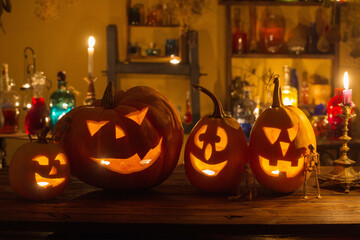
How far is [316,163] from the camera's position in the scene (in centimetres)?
100

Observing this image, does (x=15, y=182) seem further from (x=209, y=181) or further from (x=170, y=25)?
(x=170, y=25)

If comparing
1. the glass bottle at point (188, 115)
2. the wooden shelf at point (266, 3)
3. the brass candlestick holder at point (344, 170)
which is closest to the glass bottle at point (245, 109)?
the glass bottle at point (188, 115)

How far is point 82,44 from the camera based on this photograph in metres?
3.90

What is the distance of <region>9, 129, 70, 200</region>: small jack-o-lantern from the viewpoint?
94 cm

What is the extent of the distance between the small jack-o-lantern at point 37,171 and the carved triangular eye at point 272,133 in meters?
0.51

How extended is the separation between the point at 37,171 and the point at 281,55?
3.12 m

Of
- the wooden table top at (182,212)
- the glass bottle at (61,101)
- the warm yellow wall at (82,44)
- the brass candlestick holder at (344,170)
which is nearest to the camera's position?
the wooden table top at (182,212)

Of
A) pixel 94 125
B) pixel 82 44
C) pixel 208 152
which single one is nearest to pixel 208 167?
pixel 208 152

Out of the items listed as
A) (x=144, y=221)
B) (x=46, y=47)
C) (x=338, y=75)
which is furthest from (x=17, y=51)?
(x=144, y=221)

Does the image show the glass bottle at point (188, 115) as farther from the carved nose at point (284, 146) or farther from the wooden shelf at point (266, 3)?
the carved nose at point (284, 146)

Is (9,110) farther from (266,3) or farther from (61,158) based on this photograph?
(266,3)

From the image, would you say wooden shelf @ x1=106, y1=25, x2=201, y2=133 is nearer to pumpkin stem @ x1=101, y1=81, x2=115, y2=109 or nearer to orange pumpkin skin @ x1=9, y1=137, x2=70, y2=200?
pumpkin stem @ x1=101, y1=81, x2=115, y2=109

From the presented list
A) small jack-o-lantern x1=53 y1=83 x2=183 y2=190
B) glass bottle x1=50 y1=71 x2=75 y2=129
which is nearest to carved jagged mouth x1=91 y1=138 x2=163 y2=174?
small jack-o-lantern x1=53 y1=83 x2=183 y2=190

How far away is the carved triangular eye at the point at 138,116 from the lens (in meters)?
1.04
